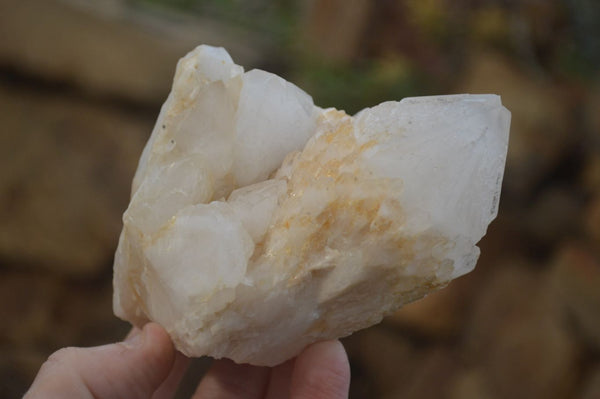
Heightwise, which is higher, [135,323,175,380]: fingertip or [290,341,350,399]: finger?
[135,323,175,380]: fingertip

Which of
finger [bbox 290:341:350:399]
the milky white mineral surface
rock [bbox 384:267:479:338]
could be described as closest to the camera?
the milky white mineral surface

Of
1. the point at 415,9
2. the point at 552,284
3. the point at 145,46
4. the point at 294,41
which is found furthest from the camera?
the point at 294,41

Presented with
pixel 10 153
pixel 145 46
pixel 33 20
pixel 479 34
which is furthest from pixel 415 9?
pixel 10 153

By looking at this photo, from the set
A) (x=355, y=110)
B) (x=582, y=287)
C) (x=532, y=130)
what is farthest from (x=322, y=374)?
(x=355, y=110)

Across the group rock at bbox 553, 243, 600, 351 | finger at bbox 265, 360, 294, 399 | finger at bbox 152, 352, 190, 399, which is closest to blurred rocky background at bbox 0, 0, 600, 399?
rock at bbox 553, 243, 600, 351

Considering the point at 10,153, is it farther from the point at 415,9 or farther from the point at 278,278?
the point at 278,278

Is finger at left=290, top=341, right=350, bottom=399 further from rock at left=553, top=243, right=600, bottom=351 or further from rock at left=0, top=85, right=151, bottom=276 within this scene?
rock at left=0, top=85, right=151, bottom=276
